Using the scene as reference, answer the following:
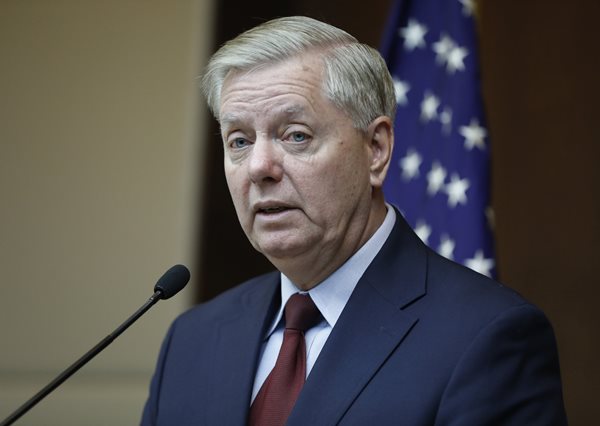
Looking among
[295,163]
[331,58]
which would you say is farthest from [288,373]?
[331,58]

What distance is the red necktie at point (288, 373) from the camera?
7.00 feet

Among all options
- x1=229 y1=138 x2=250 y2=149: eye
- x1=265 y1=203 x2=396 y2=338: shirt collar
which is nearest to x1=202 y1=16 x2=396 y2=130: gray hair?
x1=229 y1=138 x2=250 y2=149: eye

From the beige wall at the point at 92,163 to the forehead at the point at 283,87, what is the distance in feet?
5.86

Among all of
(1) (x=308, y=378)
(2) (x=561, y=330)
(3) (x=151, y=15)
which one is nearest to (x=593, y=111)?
(2) (x=561, y=330)

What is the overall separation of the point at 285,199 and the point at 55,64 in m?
2.19

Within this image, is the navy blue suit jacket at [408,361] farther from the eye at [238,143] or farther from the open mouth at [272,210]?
the eye at [238,143]

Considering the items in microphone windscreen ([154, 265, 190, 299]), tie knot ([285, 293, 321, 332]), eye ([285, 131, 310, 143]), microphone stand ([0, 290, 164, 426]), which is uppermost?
eye ([285, 131, 310, 143])

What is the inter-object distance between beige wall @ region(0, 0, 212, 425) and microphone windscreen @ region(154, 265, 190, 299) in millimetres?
1872

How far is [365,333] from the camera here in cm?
212

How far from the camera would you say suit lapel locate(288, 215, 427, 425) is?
204 cm

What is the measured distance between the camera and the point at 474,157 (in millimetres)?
3029

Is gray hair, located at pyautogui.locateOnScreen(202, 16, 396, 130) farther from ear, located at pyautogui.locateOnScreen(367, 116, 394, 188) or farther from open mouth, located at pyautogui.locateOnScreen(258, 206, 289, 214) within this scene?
open mouth, located at pyautogui.locateOnScreen(258, 206, 289, 214)

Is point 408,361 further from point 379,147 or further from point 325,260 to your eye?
point 379,147

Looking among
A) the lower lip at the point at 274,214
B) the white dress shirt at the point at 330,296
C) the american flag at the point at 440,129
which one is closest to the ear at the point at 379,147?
the white dress shirt at the point at 330,296
